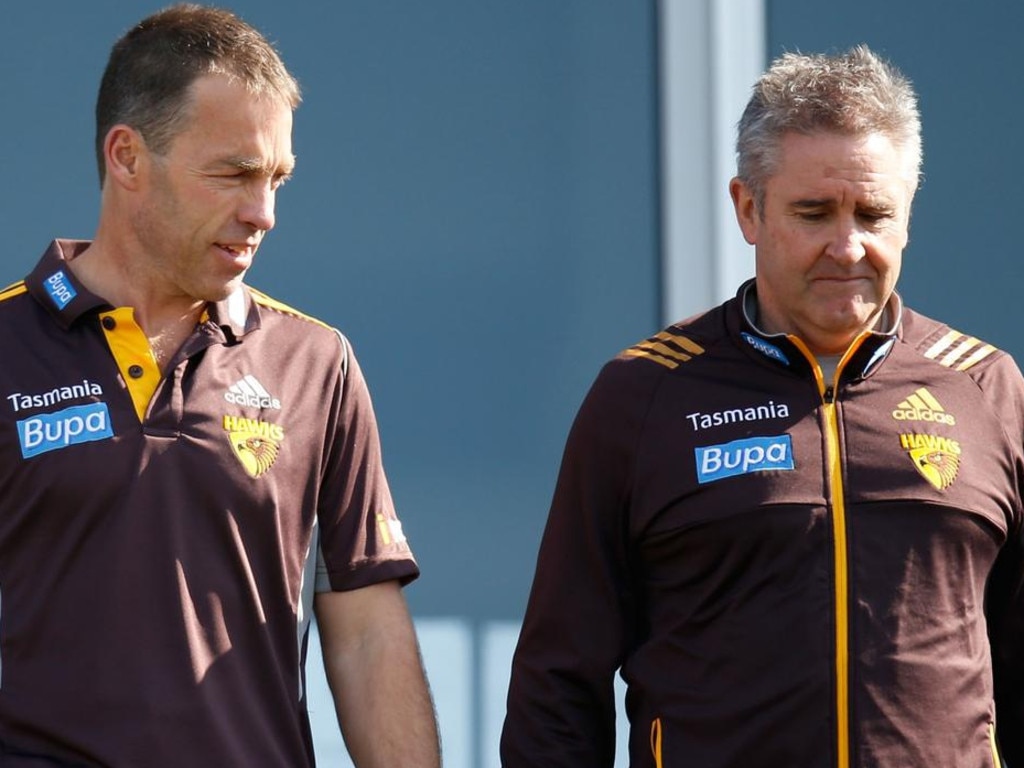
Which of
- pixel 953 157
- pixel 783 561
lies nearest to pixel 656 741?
pixel 783 561

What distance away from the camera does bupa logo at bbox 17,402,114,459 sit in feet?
8.91

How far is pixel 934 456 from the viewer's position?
9.00 ft

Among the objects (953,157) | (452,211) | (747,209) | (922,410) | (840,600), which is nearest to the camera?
(840,600)

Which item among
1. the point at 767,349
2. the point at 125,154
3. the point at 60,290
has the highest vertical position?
the point at 125,154

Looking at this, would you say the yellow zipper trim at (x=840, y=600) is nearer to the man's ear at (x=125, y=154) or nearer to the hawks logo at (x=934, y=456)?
the hawks logo at (x=934, y=456)

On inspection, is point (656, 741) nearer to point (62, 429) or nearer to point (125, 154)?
point (62, 429)

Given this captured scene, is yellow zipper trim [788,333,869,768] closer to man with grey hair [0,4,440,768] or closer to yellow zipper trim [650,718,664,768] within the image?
yellow zipper trim [650,718,664,768]

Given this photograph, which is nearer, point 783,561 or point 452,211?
point 783,561

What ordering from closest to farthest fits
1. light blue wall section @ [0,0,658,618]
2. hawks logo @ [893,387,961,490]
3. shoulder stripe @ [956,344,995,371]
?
hawks logo @ [893,387,961,490] → shoulder stripe @ [956,344,995,371] → light blue wall section @ [0,0,658,618]

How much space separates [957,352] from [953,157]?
1.34 meters

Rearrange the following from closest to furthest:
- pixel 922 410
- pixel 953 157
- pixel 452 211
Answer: pixel 922 410 < pixel 452 211 < pixel 953 157

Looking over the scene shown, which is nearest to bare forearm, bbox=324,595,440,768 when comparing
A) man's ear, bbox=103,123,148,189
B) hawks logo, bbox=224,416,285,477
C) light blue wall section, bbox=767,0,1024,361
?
hawks logo, bbox=224,416,285,477

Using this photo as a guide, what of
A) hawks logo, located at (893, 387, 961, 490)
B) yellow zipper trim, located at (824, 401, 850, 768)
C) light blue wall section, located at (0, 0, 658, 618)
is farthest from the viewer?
light blue wall section, located at (0, 0, 658, 618)

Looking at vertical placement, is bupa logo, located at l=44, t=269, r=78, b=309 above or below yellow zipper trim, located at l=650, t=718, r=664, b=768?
above
